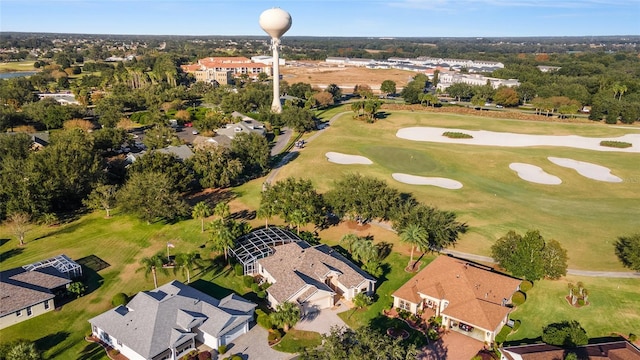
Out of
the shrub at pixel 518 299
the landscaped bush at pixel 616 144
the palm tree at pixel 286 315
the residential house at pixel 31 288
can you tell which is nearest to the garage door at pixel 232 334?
the palm tree at pixel 286 315

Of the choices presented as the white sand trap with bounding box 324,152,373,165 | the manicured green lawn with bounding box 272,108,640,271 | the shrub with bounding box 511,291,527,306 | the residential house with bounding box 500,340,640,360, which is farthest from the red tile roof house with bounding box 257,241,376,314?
the white sand trap with bounding box 324,152,373,165

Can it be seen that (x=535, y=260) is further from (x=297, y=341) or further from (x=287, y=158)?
(x=287, y=158)

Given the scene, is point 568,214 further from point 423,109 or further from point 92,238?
point 423,109

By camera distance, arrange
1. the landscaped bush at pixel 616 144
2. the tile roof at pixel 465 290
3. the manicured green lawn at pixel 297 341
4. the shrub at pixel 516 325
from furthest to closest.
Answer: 1. the landscaped bush at pixel 616 144
2. the shrub at pixel 516 325
3. the tile roof at pixel 465 290
4. the manicured green lawn at pixel 297 341

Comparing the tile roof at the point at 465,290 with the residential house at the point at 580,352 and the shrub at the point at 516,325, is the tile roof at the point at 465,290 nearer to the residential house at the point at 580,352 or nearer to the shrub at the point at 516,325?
the shrub at the point at 516,325

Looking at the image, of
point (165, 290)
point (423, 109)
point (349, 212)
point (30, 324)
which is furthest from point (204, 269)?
point (423, 109)

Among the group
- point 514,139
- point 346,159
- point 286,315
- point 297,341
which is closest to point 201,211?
point 286,315
